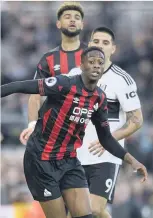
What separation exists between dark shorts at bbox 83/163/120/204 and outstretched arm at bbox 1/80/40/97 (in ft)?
5.65

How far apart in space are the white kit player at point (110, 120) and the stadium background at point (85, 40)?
348cm

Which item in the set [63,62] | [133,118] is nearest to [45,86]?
[63,62]

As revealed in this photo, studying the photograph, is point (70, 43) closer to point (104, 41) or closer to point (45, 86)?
point (104, 41)

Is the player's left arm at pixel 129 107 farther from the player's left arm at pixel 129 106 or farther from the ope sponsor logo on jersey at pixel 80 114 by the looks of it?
the ope sponsor logo on jersey at pixel 80 114

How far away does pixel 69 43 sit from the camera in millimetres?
8680

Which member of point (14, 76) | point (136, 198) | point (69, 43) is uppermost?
point (69, 43)

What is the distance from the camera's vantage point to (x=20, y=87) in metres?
6.90

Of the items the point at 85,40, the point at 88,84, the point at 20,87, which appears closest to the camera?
the point at 20,87

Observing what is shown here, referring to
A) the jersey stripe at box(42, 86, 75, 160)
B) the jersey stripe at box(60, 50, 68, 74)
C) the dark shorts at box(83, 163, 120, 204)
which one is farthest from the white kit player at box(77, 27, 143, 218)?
the jersey stripe at box(42, 86, 75, 160)

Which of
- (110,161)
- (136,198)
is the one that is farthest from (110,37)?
(136,198)

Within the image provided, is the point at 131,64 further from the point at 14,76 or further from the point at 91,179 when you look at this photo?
the point at 91,179

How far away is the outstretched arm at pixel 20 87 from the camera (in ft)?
22.4

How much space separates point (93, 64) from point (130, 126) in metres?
1.49

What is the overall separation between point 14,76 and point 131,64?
7.10 ft
